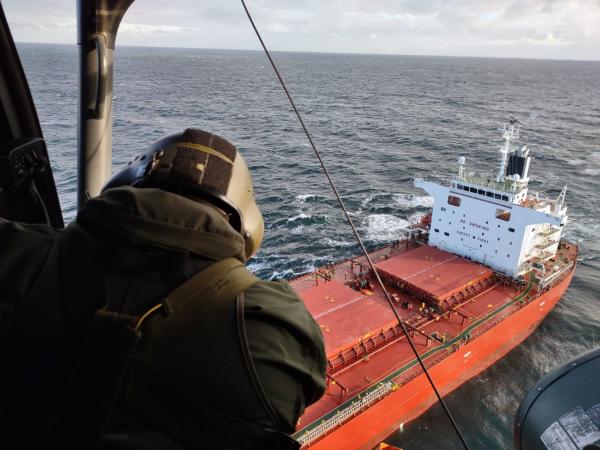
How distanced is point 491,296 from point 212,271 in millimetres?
19254

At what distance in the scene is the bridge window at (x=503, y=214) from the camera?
63.2ft

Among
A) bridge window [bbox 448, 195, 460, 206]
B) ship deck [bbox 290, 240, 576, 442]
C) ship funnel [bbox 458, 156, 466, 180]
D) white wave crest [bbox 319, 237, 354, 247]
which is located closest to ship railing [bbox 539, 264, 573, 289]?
ship deck [bbox 290, 240, 576, 442]

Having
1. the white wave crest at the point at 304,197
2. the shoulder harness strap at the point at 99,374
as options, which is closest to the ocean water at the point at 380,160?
the white wave crest at the point at 304,197

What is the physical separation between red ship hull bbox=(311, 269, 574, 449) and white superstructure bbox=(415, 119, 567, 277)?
81.5 inches

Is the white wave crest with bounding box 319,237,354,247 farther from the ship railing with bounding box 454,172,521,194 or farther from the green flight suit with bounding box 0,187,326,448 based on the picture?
the green flight suit with bounding box 0,187,326,448

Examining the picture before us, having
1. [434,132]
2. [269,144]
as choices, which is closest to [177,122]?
[269,144]

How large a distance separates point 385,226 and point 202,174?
27.8 meters

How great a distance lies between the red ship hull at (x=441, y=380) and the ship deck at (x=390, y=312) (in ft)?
1.46

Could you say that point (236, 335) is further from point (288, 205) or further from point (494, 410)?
point (288, 205)

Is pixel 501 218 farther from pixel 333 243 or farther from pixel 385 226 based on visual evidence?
pixel 385 226

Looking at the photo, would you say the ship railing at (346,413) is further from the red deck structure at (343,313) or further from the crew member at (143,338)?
the crew member at (143,338)

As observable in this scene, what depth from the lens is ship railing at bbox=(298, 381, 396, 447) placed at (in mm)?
10969

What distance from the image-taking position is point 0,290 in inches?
51.0

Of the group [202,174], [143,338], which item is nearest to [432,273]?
[202,174]
